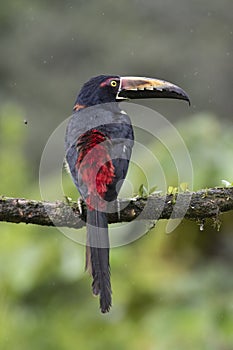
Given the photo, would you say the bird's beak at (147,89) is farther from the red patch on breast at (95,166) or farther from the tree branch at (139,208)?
the tree branch at (139,208)

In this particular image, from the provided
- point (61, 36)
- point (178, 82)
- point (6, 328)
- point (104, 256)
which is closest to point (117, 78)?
point (104, 256)

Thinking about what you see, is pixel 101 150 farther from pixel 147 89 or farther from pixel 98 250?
pixel 147 89

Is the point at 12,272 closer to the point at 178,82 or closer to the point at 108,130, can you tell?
the point at 108,130

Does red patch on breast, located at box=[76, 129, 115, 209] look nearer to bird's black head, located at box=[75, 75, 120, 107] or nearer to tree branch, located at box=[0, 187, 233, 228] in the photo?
tree branch, located at box=[0, 187, 233, 228]

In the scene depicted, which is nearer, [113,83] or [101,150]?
[101,150]

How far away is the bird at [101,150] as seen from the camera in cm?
366

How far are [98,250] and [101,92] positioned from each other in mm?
1036

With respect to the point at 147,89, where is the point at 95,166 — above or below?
below

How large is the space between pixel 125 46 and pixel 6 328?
668 centimetres

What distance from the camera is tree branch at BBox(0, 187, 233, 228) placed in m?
3.61

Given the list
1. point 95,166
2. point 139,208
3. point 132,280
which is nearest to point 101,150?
point 95,166

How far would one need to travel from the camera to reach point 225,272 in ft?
16.7

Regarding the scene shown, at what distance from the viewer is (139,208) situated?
3.64 metres

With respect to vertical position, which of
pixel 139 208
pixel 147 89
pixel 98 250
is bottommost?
pixel 98 250
